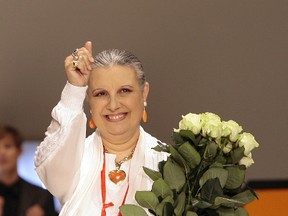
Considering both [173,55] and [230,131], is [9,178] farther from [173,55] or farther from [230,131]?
[230,131]

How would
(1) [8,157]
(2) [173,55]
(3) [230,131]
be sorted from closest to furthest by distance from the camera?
(3) [230,131], (1) [8,157], (2) [173,55]

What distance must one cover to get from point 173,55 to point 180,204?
4.89 feet

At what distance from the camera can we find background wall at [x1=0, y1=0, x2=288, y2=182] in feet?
11.1

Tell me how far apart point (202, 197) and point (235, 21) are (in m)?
1.63

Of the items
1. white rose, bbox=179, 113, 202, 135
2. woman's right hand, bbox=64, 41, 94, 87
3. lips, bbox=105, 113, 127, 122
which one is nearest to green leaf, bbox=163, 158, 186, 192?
white rose, bbox=179, 113, 202, 135

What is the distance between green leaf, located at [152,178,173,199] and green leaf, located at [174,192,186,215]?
3cm

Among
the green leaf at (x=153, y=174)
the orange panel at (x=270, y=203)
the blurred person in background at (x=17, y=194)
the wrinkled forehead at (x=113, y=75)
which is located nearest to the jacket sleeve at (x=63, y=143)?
the wrinkled forehead at (x=113, y=75)

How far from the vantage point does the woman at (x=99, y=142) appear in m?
2.28

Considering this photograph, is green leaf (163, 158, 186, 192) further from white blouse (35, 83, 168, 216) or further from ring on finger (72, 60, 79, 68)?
ring on finger (72, 60, 79, 68)

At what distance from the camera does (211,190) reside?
84.4 inches

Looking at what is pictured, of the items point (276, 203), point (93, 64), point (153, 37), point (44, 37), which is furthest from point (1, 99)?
point (276, 203)

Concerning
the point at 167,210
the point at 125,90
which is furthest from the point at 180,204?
the point at 125,90

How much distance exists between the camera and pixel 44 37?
3.38m

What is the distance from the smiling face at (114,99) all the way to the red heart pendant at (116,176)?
10cm
